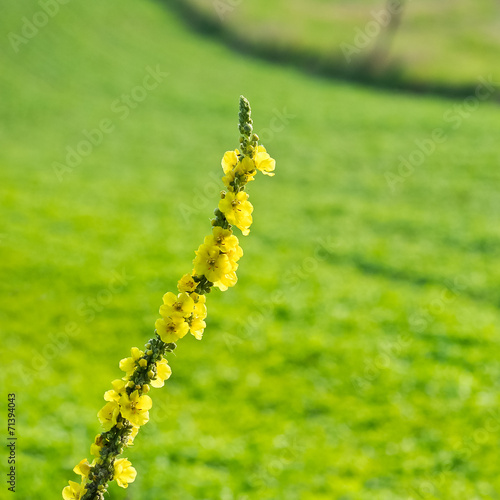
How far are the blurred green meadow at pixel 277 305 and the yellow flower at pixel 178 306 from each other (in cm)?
464

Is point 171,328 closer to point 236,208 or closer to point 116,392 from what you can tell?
point 116,392

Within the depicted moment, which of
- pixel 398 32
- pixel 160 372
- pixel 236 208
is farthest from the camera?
pixel 398 32

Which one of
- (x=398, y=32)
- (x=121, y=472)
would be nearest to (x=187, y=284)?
(x=121, y=472)

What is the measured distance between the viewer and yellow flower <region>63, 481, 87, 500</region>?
9.22 ft

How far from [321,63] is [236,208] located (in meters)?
35.8

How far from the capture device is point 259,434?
7863mm

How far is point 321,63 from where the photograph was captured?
36156mm

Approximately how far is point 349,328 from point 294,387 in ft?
7.51

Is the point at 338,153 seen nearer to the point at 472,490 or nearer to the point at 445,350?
the point at 445,350

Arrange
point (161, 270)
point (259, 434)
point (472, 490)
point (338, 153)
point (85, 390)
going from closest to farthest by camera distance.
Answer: point (472, 490)
point (259, 434)
point (85, 390)
point (161, 270)
point (338, 153)

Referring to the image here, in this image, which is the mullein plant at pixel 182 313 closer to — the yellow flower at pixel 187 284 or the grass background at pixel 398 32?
the yellow flower at pixel 187 284

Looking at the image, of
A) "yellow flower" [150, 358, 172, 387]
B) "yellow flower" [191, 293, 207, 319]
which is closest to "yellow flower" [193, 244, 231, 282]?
"yellow flower" [191, 293, 207, 319]

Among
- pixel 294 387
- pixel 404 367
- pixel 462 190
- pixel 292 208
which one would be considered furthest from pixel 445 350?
pixel 462 190

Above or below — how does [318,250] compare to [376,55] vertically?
below
